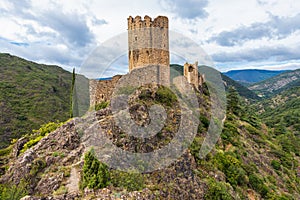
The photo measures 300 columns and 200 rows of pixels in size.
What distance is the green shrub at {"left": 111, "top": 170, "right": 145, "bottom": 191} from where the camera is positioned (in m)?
12.2

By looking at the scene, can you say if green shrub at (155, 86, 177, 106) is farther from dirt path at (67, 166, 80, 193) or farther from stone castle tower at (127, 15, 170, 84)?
dirt path at (67, 166, 80, 193)

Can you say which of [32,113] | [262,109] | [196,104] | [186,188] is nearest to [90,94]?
[186,188]

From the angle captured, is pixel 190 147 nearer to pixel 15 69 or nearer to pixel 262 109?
pixel 15 69

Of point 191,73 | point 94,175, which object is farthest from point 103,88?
point 191,73

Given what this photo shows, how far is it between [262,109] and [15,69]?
12734 cm

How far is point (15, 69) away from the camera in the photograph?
100562 millimetres

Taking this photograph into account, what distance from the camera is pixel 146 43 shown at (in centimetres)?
2358

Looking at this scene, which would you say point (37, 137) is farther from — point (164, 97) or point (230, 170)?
point (230, 170)

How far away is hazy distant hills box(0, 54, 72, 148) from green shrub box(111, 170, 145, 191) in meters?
41.7

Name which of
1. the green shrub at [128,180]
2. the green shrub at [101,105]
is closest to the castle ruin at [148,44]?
the green shrub at [101,105]

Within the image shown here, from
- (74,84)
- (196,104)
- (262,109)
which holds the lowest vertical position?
(262,109)

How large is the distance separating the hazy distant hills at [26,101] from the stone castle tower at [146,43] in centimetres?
3625

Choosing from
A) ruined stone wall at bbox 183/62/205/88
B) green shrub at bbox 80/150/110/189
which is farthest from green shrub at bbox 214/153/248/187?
ruined stone wall at bbox 183/62/205/88

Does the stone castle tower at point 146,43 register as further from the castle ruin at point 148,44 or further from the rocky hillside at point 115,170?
the rocky hillside at point 115,170
